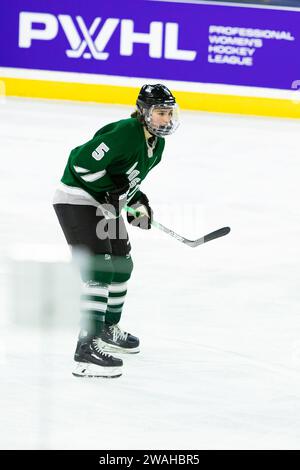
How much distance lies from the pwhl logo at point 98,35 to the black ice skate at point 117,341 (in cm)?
582

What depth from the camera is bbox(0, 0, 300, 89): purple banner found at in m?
9.52

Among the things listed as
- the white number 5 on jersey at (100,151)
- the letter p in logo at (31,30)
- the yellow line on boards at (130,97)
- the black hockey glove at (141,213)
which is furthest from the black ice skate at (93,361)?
the letter p in logo at (31,30)

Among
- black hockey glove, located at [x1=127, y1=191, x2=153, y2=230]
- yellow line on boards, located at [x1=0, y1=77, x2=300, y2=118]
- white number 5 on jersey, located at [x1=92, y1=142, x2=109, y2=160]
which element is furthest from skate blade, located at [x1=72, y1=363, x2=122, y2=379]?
yellow line on boards, located at [x1=0, y1=77, x2=300, y2=118]

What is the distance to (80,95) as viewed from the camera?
967 centimetres

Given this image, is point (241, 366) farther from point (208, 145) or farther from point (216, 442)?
point (208, 145)

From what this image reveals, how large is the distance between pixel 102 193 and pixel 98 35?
20.0 ft

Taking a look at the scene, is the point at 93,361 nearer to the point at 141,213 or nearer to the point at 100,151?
the point at 141,213

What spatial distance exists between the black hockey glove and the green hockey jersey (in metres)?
0.16

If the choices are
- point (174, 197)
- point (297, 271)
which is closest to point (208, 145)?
point (174, 197)

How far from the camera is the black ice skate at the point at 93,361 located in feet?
12.3

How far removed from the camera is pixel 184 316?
14.9 ft

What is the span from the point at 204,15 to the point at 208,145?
181 centimetres
